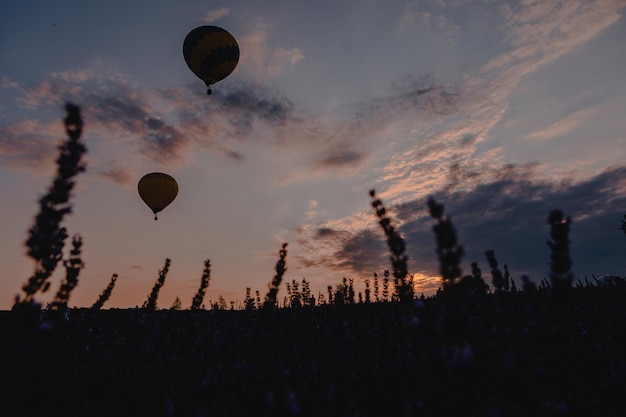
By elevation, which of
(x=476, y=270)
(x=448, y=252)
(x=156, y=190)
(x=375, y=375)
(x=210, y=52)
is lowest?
(x=375, y=375)

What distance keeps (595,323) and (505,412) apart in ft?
16.1

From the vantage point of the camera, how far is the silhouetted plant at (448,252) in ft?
7.80

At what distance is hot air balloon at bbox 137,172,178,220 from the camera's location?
22.1 m

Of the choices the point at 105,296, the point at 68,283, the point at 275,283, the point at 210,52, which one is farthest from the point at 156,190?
the point at 275,283

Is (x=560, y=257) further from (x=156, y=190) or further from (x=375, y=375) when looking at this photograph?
(x=156, y=190)

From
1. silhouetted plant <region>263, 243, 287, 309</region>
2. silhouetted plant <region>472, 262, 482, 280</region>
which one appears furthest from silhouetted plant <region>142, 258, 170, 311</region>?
silhouetted plant <region>472, 262, 482, 280</region>

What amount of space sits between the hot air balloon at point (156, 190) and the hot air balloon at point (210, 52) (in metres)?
5.93

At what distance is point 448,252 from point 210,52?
2110 cm

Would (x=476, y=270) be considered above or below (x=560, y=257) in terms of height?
above

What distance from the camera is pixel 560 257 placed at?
2777 mm

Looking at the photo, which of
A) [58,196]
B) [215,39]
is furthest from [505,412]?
[215,39]

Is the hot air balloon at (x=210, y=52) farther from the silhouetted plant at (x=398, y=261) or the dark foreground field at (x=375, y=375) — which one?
the silhouetted plant at (x=398, y=261)

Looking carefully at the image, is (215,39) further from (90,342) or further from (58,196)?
(58,196)

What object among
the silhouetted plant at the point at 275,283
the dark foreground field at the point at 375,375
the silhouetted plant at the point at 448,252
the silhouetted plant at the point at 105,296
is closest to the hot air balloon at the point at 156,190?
the silhouetted plant at the point at 105,296
